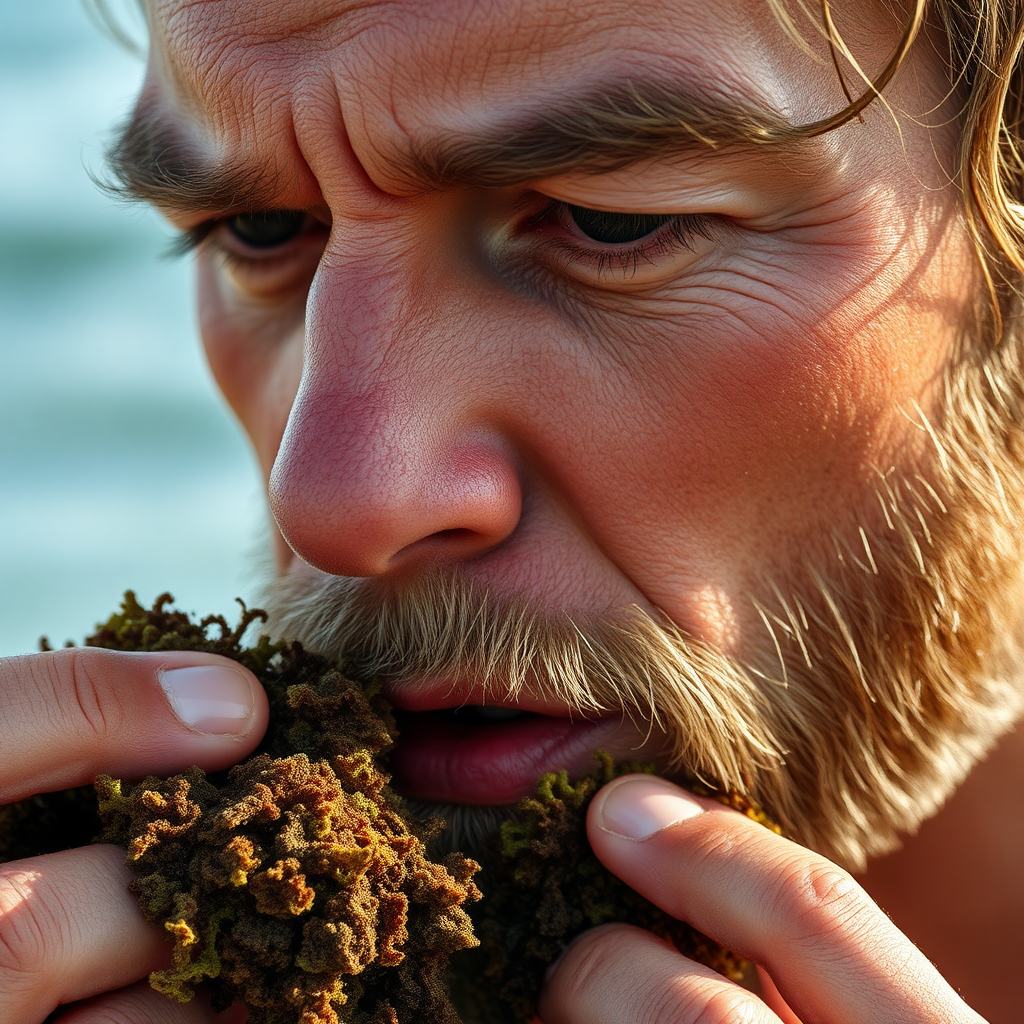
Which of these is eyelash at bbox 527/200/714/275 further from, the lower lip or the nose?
the lower lip

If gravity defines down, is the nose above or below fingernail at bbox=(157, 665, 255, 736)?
above

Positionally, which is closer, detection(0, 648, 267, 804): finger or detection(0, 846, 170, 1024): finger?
detection(0, 846, 170, 1024): finger

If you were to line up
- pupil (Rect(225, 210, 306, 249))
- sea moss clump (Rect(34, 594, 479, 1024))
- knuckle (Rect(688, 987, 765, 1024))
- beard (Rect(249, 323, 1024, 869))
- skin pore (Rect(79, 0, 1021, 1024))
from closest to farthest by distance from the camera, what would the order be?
sea moss clump (Rect(34, 594, 479, 1024)) < knuckle (Rect(688, 987, 765, 1024)) < skin pore (Rect(79, 0, 1021, 1024)) < beard (Rect(249, 323, 1024, 869)) < pupil (Rect(225, 210, 306, 249))

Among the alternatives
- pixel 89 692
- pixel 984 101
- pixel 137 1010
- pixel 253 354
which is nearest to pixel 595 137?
pixel 984 101

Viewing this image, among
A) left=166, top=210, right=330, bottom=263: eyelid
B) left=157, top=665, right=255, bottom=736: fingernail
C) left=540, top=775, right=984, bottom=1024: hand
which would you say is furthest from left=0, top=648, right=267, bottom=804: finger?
left=166, top=210, right=330, bottom=263: eyelid

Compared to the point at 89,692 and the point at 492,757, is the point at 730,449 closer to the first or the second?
the point at 492,757

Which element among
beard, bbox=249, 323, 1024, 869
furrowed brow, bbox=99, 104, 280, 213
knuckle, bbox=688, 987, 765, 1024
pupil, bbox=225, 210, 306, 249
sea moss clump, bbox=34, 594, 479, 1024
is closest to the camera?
sea moss clump, bbox=34, 594, 479, 1024
